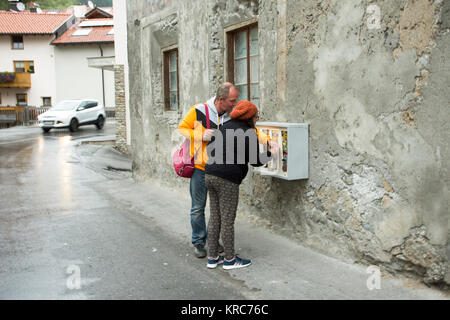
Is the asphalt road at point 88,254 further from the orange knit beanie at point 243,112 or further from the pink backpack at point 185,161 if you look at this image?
the orange knit beanie at point 243,112

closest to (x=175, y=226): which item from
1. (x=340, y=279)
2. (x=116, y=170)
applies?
(x=340, y=279)

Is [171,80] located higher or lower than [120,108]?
higher

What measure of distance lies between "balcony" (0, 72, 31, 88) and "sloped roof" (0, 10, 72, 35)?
3771mm

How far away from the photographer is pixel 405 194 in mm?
4141

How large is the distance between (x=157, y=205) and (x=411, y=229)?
4799mm

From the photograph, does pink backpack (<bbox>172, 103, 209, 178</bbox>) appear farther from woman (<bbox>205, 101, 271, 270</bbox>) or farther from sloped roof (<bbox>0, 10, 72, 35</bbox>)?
sloped roof (<bbox>0, 10, 72, 35</bbox>)

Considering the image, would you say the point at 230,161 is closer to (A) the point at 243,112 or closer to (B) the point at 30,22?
(A) the point at 243,112

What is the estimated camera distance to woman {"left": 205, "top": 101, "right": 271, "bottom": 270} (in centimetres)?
445

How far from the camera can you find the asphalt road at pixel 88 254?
14.2 feet

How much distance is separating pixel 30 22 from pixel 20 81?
5.89 metres

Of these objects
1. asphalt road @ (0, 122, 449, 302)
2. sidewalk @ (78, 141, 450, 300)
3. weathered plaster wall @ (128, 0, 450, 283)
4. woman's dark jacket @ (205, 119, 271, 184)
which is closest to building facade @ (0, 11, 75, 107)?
asphalt road @ (0, 122, 449, 302)

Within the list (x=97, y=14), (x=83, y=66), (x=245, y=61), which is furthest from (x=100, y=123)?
(x=245, y=61)

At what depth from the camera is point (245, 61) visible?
6.81 m

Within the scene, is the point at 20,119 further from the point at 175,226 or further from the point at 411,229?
→ the point at 411,229
